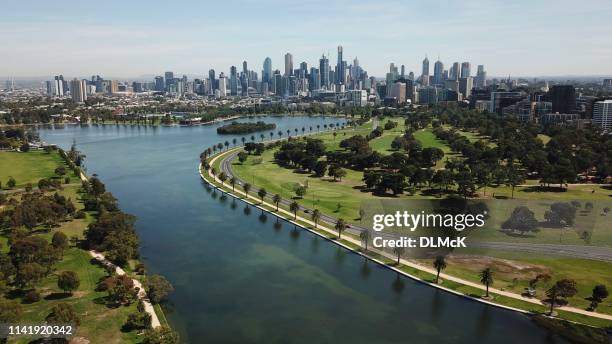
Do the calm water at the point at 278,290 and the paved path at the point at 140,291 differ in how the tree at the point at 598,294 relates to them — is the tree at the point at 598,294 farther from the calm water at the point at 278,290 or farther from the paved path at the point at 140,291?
the paved path at the point at 140,291

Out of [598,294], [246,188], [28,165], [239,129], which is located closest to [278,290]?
[598,294]

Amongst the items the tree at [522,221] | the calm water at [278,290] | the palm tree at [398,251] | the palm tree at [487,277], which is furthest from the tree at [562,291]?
the palm tree at [398,251]

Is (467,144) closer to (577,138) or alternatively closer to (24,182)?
(577,138)

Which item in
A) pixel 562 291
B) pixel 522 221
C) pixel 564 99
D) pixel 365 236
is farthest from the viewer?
pixel 564 99

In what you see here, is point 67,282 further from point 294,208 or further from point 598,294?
point 598,294

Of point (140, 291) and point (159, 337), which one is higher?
point (159, 337)
